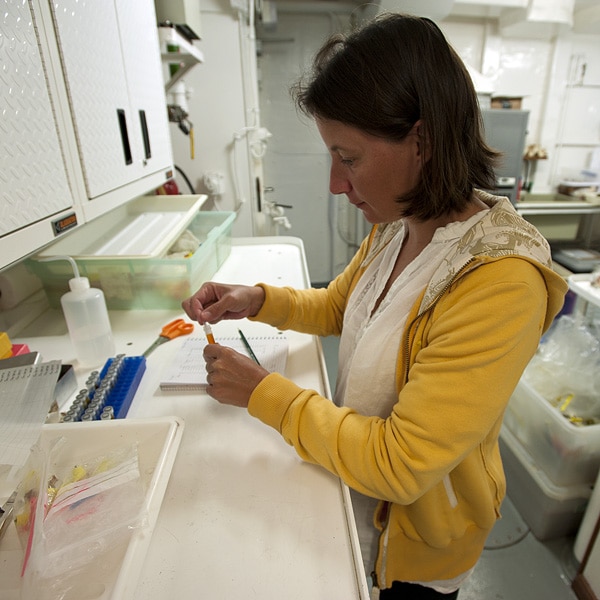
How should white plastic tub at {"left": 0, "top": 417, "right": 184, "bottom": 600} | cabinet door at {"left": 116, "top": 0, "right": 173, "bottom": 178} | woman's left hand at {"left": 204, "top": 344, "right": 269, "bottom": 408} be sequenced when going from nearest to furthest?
white plastic tub at {"left": 0, "top": 417, "right": 184, "bottom": 600} → woman's left hand at {"left": 204, "top": 344, "right": 269, "bottom": 408} → cabinet door at {"left": 116, "top": 0, "right": 173, "bottom": 178}

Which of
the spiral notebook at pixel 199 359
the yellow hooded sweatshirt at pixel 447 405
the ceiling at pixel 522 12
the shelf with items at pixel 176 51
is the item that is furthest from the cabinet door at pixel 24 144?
the ceiling at pixel 522 12

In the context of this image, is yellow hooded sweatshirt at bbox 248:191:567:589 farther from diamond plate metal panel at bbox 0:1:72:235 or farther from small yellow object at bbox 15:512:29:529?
diamond plate metal panel at bbox 0:1:72:235

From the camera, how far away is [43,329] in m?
1.13

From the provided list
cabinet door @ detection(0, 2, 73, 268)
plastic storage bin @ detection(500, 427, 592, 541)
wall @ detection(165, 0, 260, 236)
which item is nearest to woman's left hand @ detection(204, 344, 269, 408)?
cabinet door @ detection(0, 2, 73, 268)

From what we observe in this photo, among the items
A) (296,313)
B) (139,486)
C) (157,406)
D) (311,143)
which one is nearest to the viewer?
(139,486)

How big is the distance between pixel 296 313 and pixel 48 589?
70 centimetres

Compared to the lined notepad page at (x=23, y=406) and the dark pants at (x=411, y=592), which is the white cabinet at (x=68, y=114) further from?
the dark pants at (x=411, y=592)

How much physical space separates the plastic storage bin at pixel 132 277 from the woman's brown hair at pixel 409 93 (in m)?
0.70

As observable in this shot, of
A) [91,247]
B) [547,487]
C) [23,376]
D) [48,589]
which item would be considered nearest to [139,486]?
[48,589]

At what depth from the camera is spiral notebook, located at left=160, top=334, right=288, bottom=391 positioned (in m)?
0.86

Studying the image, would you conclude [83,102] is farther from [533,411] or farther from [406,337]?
[533,411]

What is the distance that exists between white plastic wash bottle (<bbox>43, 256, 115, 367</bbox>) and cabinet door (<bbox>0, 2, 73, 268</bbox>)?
0.19m

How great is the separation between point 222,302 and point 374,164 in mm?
507

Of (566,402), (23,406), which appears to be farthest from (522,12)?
(23,406)
